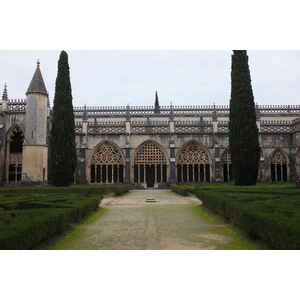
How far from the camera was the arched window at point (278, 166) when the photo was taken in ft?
104

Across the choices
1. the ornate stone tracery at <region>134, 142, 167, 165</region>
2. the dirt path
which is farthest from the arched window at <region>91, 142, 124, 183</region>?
the dirt path

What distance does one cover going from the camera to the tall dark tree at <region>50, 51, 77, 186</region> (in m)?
24.5

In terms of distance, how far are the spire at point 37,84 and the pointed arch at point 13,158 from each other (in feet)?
14.1

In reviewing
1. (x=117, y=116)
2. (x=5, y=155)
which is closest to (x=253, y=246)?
(x=5, y=155)

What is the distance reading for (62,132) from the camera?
24.9m

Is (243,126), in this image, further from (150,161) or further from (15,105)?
(15,105)

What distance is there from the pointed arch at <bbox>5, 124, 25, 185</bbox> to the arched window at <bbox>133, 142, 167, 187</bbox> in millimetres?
10797

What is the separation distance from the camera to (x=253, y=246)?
684 centimetres

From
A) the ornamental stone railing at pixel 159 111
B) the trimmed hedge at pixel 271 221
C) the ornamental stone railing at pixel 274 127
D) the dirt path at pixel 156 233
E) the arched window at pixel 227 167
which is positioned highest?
the ornamental stone railing at pixel 159 111

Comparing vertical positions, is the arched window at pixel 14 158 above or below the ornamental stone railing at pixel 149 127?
below

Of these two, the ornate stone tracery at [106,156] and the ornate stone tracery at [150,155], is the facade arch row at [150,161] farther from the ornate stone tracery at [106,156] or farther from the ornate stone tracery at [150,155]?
the ornate stone tracery at [106,156]

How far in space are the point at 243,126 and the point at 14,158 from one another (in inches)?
796

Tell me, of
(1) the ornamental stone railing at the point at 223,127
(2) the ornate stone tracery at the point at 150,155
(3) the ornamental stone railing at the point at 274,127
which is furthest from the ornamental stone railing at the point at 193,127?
(3) the ornamental stone railing at the point at 274,127

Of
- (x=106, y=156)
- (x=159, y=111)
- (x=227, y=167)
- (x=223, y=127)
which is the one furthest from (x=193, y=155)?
(x=106, y=156)
